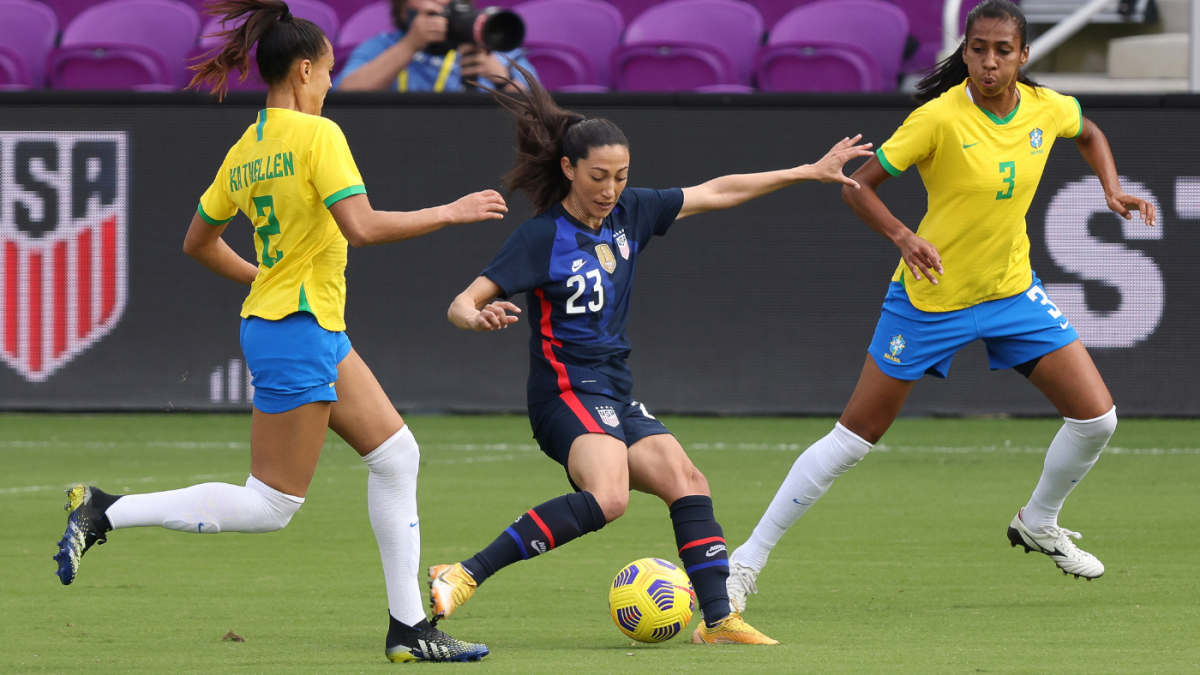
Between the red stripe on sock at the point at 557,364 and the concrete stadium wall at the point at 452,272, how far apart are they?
6310 millimetres

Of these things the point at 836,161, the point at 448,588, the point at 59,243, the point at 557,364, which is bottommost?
the point at 59,243

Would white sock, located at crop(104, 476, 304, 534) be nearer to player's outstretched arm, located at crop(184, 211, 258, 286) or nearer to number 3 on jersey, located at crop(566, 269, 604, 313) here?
player's outstretched arm, located at crop(184, 211, 258, 286)

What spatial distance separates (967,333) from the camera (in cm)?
611

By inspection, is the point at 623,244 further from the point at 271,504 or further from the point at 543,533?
the point at 271,504

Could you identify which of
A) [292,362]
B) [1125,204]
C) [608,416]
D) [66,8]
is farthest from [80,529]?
[66,8]

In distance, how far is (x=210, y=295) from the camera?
39.5 ft

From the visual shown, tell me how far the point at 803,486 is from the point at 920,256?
3.23 ft

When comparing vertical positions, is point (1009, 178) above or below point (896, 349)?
above

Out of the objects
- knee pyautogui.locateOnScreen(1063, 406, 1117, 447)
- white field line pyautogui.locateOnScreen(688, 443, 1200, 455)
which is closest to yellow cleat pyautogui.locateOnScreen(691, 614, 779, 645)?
knee pyautogui.locateOnScreen(1063, 406, 1117, 447)

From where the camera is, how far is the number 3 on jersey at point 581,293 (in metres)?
5.29

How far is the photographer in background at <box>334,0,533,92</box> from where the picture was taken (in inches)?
461

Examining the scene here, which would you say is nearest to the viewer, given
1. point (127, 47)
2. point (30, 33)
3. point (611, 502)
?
point (611, 502)

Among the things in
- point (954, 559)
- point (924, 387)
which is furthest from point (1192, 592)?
point (924, 387)

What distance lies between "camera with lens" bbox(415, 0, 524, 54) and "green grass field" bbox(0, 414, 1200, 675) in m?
2.91
